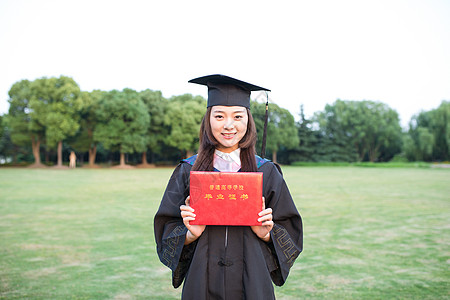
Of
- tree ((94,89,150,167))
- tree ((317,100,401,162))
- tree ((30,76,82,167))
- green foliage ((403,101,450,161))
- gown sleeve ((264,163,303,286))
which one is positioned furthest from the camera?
tree ((317,100,401,162))

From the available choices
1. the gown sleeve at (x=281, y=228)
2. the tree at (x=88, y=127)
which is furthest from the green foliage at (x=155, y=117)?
the gown sleeve at (x=281, y=228)

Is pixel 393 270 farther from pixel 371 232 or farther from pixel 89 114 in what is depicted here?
pixel 89 114

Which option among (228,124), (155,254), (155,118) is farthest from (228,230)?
(155,118)

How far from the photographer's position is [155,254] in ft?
22.2

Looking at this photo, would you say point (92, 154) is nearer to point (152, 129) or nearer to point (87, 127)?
point (87, 127)

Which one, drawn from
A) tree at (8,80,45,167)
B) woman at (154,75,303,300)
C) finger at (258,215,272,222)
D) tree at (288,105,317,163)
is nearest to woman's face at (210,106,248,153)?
woman at (154,75,303,300)

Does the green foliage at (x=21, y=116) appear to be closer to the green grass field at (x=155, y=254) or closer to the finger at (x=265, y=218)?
the green grass field at (x=155, y=254)

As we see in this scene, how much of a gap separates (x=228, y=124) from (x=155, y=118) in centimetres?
4343

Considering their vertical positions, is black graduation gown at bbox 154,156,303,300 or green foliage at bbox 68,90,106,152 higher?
green foliage at bbox 68,90,106,152

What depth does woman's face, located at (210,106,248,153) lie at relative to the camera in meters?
2.46

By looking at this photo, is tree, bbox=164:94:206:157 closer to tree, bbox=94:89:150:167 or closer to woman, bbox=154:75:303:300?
tree, bbox=94:89:150:167

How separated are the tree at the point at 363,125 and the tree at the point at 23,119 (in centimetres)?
3953

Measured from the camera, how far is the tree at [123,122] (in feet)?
136

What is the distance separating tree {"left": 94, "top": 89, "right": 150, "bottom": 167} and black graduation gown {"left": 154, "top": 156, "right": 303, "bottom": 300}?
132 ft
